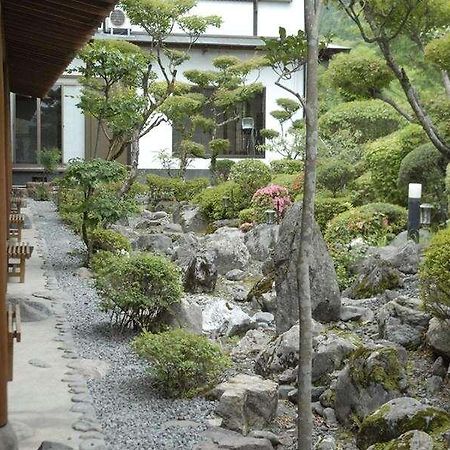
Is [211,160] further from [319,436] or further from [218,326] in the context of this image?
[319,436]

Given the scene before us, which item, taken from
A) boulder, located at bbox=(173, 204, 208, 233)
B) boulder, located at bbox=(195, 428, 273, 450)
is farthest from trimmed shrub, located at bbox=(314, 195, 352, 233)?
boulder, located at bbox=(195, 428, 273, 450)

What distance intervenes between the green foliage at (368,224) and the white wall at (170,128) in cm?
1171

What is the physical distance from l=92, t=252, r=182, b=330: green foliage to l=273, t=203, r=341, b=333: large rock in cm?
118

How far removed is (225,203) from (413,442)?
527 inches

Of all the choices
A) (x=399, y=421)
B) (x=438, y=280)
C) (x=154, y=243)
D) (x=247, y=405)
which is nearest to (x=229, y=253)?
(x=154, y=243)

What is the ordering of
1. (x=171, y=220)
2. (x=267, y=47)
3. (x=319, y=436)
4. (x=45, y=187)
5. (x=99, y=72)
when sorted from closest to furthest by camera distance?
(x=267, y=47), (x=319, y=436), (x=99, y=72), (x=171, y=220), (x=45, y=187)

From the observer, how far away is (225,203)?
1797 cm

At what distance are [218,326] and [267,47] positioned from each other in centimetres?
511

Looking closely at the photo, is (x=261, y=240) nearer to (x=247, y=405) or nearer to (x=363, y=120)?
(x=363, y=120)

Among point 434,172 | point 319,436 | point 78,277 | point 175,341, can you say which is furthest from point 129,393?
point 434,172

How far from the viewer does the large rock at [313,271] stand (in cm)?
892

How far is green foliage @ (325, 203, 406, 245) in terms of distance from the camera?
12.6 m

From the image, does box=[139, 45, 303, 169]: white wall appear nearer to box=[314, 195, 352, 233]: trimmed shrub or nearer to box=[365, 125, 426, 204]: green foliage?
box=[365, 125, 426, 204]: green foliage

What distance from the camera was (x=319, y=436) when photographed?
5.98 meters
